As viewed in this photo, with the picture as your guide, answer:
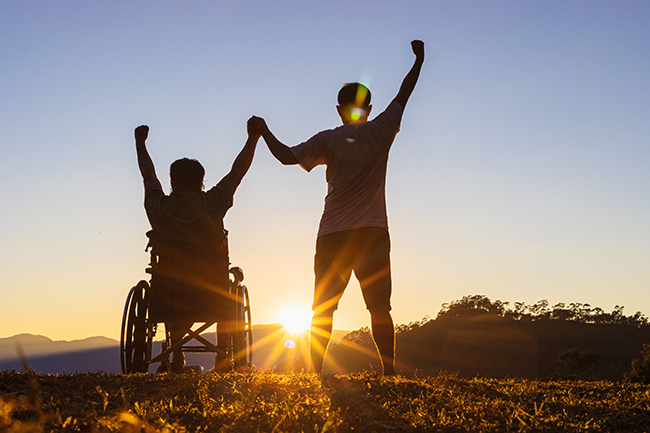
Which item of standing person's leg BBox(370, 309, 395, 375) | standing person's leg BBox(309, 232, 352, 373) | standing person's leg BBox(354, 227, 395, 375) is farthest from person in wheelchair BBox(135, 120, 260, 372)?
standing person's leg BBox(370, 309, 395, 375)

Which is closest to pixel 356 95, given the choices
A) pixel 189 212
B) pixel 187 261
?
pixel 189 212

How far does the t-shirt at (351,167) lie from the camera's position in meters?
4.72

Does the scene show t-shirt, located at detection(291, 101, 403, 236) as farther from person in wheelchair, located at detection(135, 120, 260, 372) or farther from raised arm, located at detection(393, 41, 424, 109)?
person in wheelchair, located at detection(135, 120, 260, 372)

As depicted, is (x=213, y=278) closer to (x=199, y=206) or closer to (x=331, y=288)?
(x=199, y=206)

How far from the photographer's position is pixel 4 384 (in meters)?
3.25

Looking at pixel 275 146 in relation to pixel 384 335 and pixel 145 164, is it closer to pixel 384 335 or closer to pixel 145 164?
pixel 384 335

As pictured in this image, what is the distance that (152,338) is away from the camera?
6.34 meters

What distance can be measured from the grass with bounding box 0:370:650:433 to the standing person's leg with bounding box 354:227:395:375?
2.38 ft

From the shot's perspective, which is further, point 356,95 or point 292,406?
point 356,95

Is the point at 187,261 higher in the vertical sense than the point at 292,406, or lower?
higher

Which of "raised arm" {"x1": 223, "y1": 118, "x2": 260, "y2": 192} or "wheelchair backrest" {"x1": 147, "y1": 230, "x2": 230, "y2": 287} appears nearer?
"raised arm" {"x1": 223, "y1": 118, "x2": 260, "y2": 192}

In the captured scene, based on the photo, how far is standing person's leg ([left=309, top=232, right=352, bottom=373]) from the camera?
468 cm

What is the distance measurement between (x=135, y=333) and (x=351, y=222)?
2.85 m

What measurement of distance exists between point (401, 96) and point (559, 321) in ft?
253
